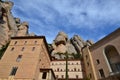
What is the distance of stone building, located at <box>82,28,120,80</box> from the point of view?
3209 cm

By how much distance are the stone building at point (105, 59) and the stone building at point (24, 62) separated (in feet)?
39.7

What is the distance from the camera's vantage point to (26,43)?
3556 centimetres

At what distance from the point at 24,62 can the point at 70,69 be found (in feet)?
60.2

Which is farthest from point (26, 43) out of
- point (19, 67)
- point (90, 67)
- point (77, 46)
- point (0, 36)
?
point (77, 46)

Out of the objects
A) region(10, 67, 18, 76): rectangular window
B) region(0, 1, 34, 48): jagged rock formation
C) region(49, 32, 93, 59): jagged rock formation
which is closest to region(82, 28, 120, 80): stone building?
region(49, 32, 93, 59): jagged rock formation

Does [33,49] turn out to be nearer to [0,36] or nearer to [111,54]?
[111,54]

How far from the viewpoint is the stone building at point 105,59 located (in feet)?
105

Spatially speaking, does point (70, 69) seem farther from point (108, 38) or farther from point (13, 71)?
point (13, 71)

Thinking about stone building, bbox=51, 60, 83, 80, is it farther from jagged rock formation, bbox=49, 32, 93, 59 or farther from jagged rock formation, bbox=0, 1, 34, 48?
jagged rock formation, bbox=0, 1, 34, 48

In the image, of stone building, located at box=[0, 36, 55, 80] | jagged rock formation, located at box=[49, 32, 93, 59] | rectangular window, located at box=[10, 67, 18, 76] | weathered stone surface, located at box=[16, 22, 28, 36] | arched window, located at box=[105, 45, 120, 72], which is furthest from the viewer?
Answer: weathered stone surface, located at box=[16, 22, 28, 36]

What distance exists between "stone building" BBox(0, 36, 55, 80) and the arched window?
16.1 metres

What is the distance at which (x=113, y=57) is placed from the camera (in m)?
34.6

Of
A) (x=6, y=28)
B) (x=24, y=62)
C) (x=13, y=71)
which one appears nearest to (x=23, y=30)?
(x=6, y=28)

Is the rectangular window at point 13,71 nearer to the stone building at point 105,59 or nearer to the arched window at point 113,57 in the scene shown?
the stone building at point 105,59
